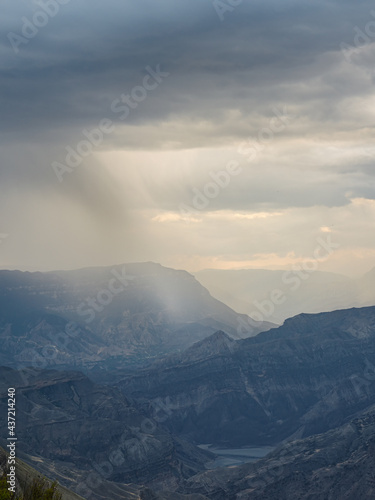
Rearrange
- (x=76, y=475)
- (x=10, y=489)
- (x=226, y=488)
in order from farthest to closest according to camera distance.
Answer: (x=226, y=488)
(x=76, y=475)
(x=10, y=489)

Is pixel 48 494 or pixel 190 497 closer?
pixel 48 494

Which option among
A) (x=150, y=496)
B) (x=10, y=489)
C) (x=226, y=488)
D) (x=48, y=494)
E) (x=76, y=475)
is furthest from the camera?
(x=226, y=488)

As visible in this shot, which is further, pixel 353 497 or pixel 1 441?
pixel 1 441

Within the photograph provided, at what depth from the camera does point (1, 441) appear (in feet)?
636

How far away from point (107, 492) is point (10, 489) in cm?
8971

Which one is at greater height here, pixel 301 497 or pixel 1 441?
pixel 1 441

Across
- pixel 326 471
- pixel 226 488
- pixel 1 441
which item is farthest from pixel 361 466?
pixel 1 441

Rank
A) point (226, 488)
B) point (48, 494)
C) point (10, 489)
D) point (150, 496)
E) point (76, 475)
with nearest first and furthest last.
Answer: point (48, 494), point (10, 489), point (150, 496), point (76, 475), point (226, 488)

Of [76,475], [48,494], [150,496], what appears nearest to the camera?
[48,494]

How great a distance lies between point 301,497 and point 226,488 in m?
22.0

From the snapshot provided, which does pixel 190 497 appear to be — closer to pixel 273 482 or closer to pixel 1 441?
pixel 273 482

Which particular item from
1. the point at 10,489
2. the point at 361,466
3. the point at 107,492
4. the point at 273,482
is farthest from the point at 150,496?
the point at 10,489

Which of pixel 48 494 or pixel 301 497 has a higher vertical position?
pixel 48 494

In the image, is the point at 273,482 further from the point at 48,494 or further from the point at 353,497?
the point at 48,494
